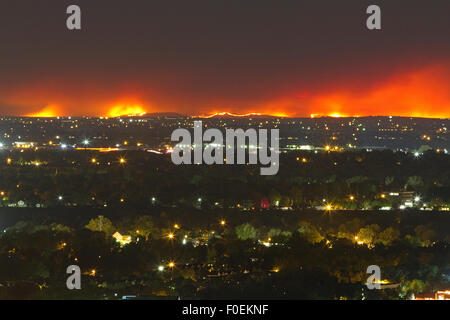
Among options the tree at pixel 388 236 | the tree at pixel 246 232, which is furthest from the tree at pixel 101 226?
the tree at pixel 388 236

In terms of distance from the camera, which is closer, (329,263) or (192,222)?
(329,263)

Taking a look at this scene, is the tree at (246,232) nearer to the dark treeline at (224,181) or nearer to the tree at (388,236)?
the tree at (388,236)

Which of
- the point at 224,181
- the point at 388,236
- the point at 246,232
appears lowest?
the point at 388,236

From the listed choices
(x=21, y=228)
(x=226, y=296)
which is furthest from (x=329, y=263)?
(x=21, y=228)

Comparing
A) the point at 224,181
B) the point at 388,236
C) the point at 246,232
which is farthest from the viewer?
the point at 224,181

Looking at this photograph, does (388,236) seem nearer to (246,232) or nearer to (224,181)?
(246,232)

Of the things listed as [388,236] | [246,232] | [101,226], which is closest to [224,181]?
[101,226]

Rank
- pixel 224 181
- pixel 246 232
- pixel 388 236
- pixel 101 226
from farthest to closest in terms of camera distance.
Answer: pixel 224 181, pixel 101 226, pixel 246 232, pixel 388 236

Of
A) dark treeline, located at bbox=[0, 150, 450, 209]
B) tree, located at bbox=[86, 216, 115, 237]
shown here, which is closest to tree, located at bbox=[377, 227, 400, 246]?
dark treeline, located at bbox=[0, 150, 450, 209]
